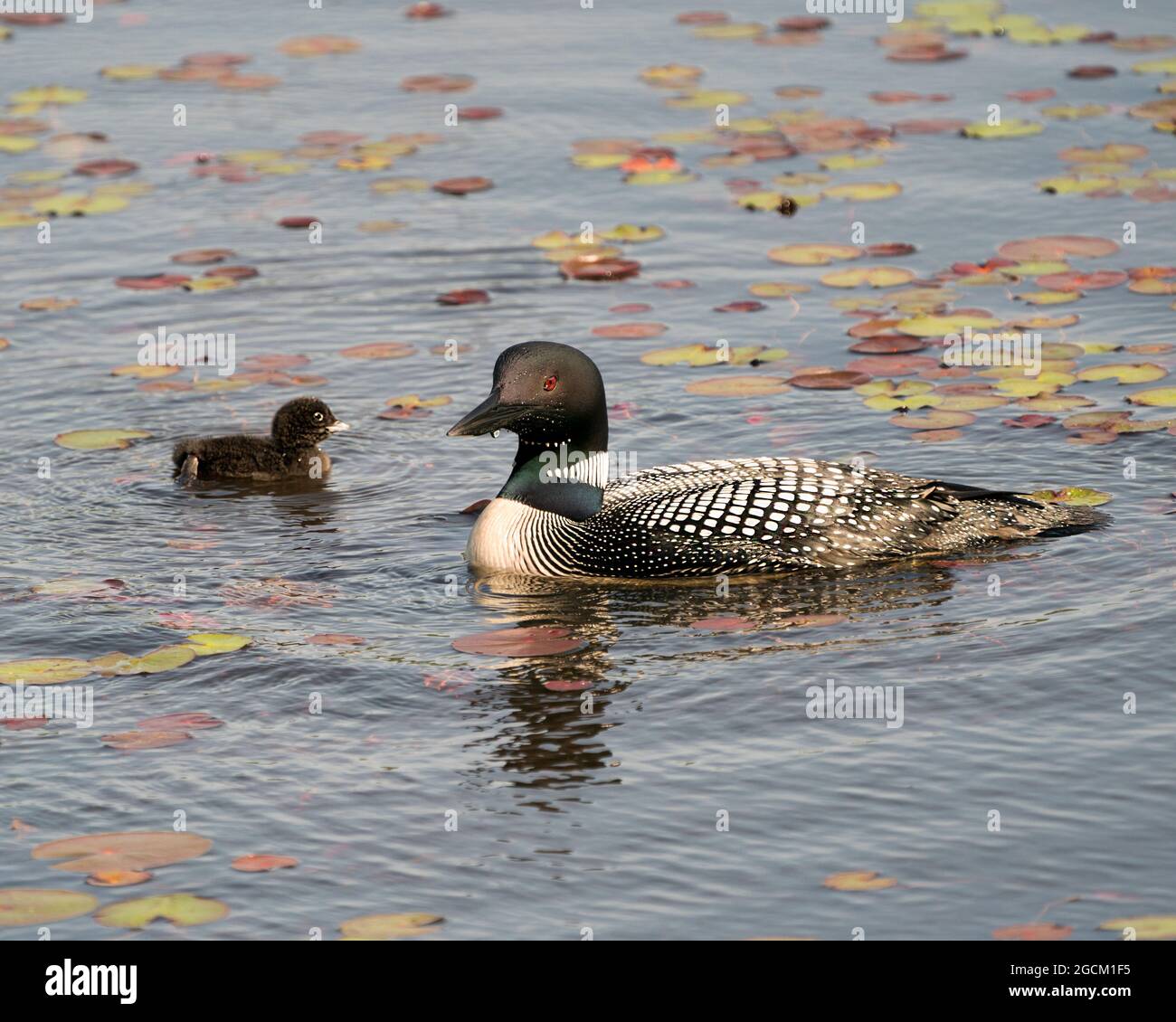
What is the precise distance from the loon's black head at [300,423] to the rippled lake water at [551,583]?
0.29 metres

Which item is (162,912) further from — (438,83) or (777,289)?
(438,83)

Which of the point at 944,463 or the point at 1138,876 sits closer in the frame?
the point at 1138,876

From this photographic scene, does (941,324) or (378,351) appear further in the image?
(378,351)

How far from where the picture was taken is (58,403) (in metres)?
10.1

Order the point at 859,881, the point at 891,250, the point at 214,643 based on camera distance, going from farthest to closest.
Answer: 1. the point at 891,250
2. the point at 214,643
3. the point at 859,881

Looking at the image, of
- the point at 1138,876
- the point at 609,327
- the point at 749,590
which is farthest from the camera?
the point at 609,327

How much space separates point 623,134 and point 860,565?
19.0ft

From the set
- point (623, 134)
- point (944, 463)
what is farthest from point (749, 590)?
point (623, 134)

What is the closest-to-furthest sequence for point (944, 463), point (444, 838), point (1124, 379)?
point (444, 838) < point (944, 463) < point (1124, 379)

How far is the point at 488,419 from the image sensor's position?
27.0ft

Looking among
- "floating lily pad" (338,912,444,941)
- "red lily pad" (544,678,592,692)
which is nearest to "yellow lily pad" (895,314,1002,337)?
"red lily pad" (544,678,592,692)

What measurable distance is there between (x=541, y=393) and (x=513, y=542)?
600 mm

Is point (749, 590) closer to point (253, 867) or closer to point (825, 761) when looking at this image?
point (825, 761)

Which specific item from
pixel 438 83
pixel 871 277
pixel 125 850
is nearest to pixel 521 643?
pixel 125 850
